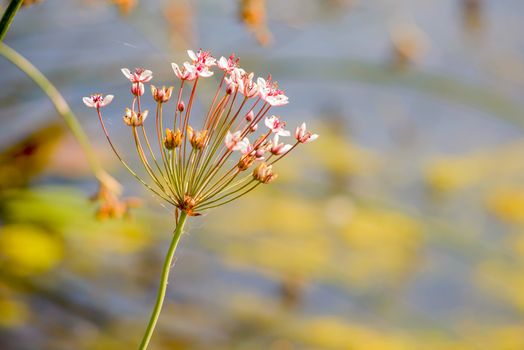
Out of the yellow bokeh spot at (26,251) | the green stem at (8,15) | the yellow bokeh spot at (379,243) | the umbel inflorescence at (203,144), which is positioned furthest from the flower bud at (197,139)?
the yellow bokeh spot at (379,243)

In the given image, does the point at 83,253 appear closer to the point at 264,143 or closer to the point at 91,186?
the point at 91,186

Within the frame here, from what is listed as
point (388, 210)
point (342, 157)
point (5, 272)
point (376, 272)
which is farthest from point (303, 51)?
point (5, 272)

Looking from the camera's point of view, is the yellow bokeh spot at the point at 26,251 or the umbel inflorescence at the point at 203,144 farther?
the yellow bokeh spot at the point at 26,251

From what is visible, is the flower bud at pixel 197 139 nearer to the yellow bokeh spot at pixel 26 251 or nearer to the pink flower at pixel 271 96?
the pink flower at pixel 271 96

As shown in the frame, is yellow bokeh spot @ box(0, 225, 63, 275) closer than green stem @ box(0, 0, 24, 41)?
No

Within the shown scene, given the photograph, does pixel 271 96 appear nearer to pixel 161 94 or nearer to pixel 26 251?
pixel 161 94

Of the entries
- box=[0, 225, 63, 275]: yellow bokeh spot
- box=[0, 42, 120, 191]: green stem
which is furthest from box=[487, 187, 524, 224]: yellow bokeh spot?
box=[0, 42, 120, 191]: green stem

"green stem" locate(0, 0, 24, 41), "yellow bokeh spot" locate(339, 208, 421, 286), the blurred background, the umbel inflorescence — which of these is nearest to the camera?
"green stem" locate(0, 0, 24, 41)

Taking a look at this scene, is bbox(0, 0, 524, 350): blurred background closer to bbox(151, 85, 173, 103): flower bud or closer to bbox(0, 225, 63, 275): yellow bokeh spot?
bbox(0, 225, 63, 275): yellow bokeh spot
